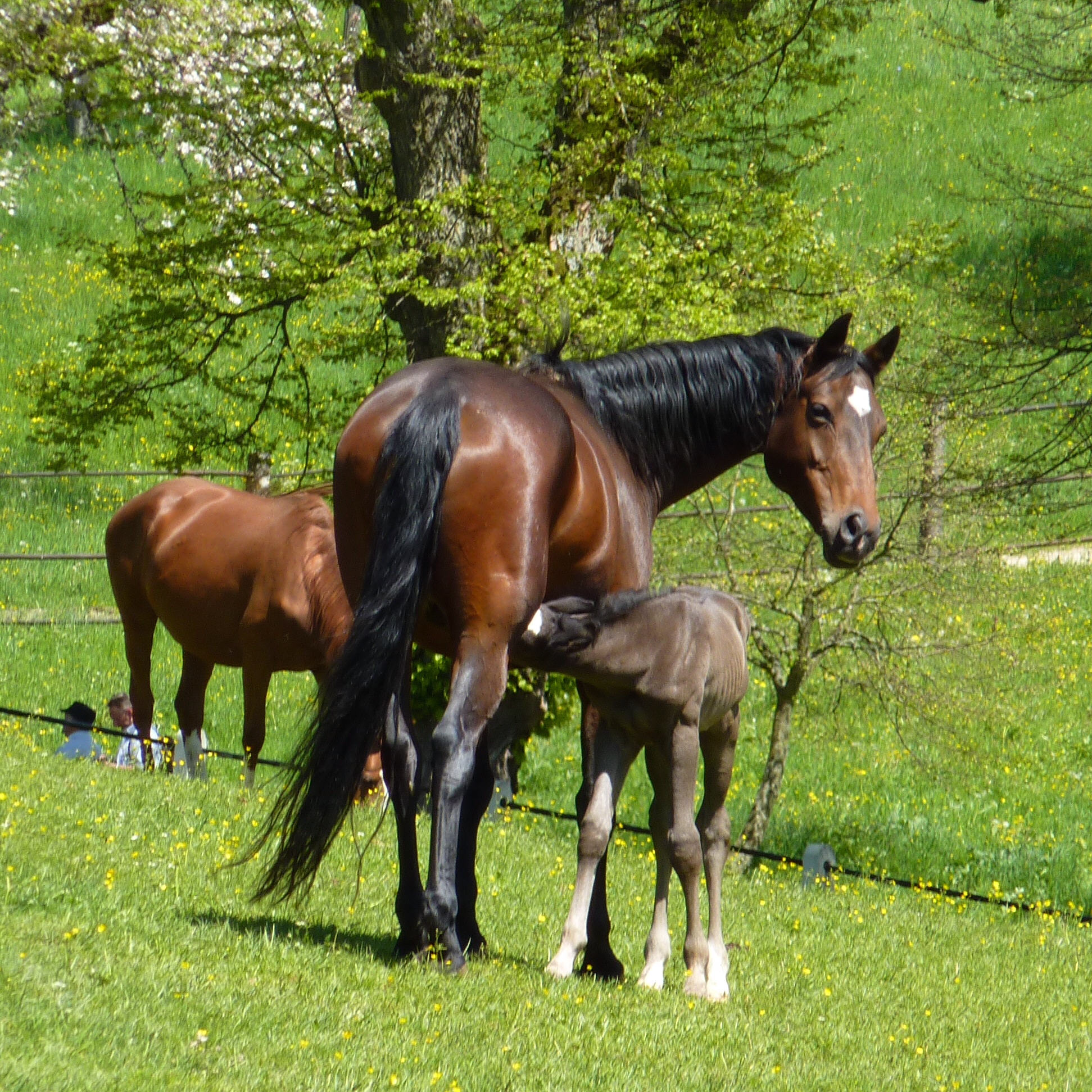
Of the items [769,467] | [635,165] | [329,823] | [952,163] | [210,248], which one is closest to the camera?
[329,823]

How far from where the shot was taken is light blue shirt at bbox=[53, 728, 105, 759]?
1104 centimetres

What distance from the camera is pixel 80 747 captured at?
11289 mm

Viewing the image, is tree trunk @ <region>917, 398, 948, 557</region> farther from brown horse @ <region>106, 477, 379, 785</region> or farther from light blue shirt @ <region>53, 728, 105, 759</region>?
light blue shirt @ <region>53, 728, 105, 759</region>

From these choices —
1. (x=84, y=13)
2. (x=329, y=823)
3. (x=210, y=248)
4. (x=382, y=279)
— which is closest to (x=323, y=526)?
(x=382, y=279)

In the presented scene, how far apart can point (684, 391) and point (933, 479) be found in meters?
5.16

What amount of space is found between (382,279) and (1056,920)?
6712 mm

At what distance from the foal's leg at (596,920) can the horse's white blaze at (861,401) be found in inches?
67.5

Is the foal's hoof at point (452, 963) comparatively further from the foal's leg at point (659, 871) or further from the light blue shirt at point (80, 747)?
the light blue shirt at point (80, 747)

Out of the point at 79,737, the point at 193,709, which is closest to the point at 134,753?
the point at 79,737

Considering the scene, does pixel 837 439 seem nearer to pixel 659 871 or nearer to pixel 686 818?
pixel 686 818

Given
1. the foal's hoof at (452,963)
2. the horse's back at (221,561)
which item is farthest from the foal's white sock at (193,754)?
the foal's hoof at (452,963)

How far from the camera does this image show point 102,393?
1200 cm

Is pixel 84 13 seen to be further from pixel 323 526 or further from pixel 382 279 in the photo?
pixel 323 526

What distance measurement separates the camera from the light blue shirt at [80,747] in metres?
11.0
